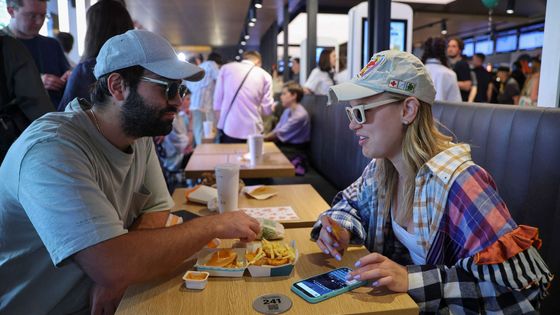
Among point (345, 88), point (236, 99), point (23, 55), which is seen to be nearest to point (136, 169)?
point (345, 88)

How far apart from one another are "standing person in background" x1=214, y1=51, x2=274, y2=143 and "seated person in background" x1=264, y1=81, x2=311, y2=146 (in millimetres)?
510

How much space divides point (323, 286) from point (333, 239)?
0.86ft

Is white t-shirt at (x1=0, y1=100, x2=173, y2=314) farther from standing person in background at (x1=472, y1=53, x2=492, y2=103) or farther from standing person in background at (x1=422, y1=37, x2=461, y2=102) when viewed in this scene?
standing person in background at (x1=472, y1=53, x2=492, y2=103)

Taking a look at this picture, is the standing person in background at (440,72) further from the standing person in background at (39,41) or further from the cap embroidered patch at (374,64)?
the standing person in background at (39,41)

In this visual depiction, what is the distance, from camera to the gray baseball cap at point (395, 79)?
1.42m

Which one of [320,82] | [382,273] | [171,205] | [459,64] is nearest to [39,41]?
[171,205]

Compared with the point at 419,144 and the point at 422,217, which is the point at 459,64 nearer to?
the point at 419,144

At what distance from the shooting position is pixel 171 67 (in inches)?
58.3

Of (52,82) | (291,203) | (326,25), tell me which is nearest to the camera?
(291,203)

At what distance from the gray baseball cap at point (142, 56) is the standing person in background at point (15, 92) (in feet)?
3.88

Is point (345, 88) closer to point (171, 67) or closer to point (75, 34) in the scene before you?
point (171, 67)

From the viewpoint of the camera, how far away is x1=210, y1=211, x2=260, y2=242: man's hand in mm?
Answer: 1355

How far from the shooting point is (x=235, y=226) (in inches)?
54.4

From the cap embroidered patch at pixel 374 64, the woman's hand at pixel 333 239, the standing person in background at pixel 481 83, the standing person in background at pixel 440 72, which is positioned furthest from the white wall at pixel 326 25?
the woman's hand at pixel 333 239
